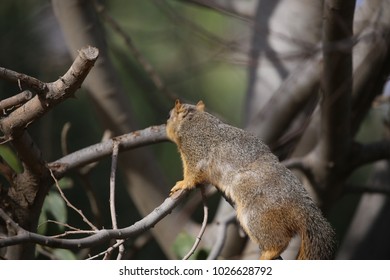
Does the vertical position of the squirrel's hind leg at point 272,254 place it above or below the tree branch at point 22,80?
below

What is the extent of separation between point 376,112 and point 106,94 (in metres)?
1.46

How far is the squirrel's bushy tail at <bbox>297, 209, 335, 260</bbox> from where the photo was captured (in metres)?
1.30

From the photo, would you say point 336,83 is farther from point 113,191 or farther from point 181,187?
point 113,191

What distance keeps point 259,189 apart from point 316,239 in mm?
149

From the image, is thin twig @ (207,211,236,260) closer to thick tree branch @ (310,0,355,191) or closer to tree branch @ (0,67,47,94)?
thick tree branch @ (310,0,355,191)

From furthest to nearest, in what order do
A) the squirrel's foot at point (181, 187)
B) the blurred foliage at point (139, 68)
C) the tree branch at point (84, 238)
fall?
1. the blurred foliage at point (139, 68)
2. the squirrel's foot at point (181, 187)
3. the tree branch at point (84, 238)

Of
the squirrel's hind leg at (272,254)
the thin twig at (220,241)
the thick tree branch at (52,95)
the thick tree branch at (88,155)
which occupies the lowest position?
the thin twig at (220,241)

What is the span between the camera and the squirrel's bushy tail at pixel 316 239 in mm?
1298

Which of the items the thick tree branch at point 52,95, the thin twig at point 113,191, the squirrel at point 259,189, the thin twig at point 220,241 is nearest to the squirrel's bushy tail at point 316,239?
the squirrel at point 259,189

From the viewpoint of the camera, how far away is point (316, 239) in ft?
4.26

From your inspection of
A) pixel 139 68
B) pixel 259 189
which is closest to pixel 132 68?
pixel 139 68

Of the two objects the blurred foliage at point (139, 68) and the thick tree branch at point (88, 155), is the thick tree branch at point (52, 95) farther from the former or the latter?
the blurred foliage at point (139, 68)

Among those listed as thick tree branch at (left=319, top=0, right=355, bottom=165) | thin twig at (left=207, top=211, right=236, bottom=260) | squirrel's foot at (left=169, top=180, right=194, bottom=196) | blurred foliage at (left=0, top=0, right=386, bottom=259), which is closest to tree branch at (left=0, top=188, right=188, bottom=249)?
squirrel's foot at (left=169, top=180, right=194, bottom=196)

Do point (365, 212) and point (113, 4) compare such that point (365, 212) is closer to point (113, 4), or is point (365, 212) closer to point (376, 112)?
point (376, 112)
